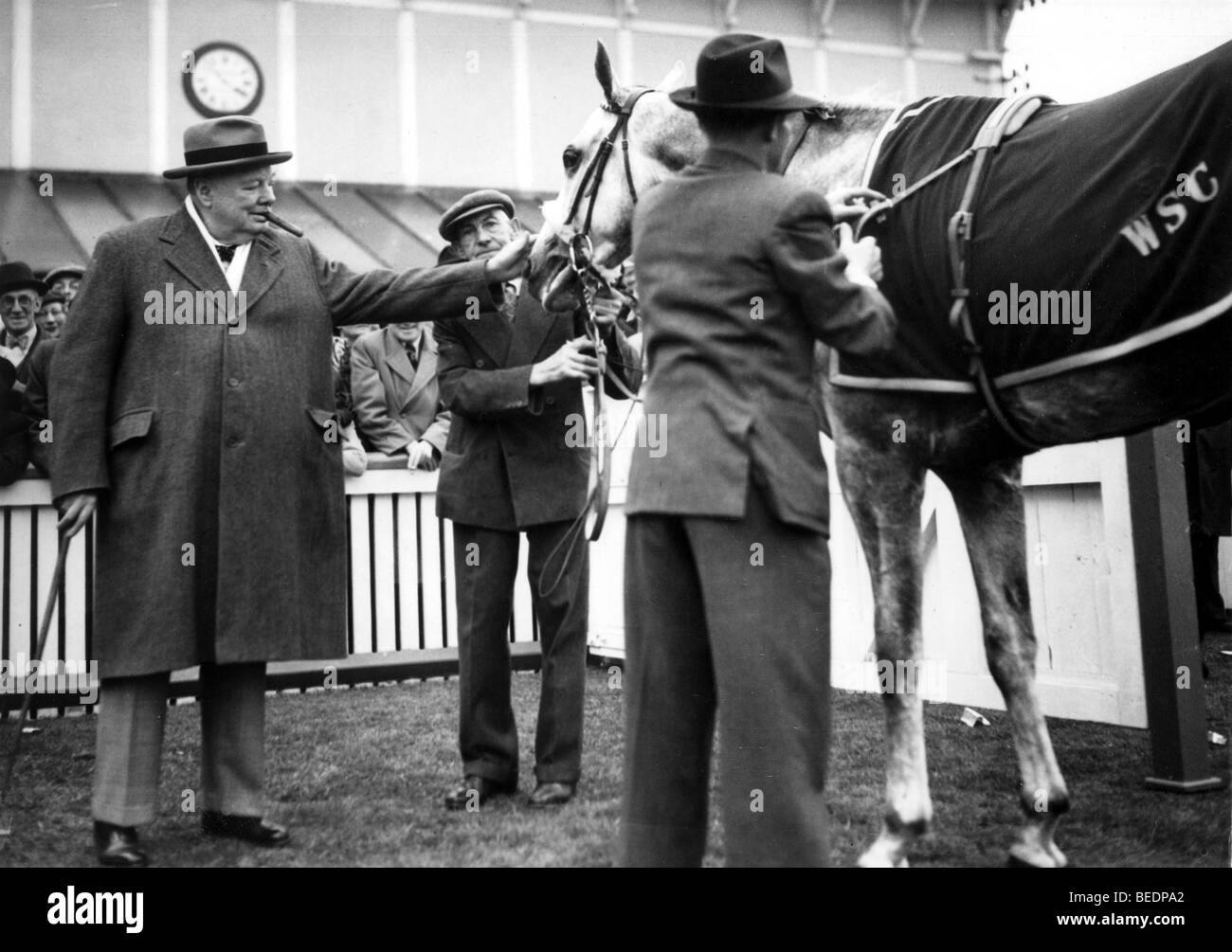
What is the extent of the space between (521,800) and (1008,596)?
6.32 feet

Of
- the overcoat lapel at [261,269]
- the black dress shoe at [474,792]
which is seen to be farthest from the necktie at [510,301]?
the black dress shoe at [474,792]

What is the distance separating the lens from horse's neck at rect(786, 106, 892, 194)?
11.0ft

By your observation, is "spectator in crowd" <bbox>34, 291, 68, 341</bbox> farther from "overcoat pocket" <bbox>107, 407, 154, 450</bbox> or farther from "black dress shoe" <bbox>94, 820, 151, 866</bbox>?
"black dress shoe" <bbox>94, 820, 151, 866</bbox>

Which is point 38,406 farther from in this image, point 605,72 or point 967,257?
point 967,257

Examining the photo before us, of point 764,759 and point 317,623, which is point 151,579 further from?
point 764,759

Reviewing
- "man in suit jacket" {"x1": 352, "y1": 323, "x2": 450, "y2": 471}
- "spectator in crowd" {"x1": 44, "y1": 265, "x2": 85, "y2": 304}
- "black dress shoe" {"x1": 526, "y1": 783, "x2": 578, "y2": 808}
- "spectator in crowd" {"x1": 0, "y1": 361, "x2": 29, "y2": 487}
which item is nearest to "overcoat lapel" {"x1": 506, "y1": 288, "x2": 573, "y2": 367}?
"black dress shoe" {"x1": 526, "y1": 783, "x2": 578, "y2": 808}

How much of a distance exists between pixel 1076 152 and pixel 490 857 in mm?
2587

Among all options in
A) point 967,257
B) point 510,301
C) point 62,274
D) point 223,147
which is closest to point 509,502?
point 510,301

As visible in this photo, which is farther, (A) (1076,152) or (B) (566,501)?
(B) (566,501)

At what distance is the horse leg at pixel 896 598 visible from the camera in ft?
9.91

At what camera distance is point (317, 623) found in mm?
3568

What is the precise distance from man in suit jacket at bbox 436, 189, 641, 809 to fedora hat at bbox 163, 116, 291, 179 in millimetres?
941

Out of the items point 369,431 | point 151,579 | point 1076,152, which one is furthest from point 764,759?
point 369,431

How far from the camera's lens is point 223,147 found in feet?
11.6
